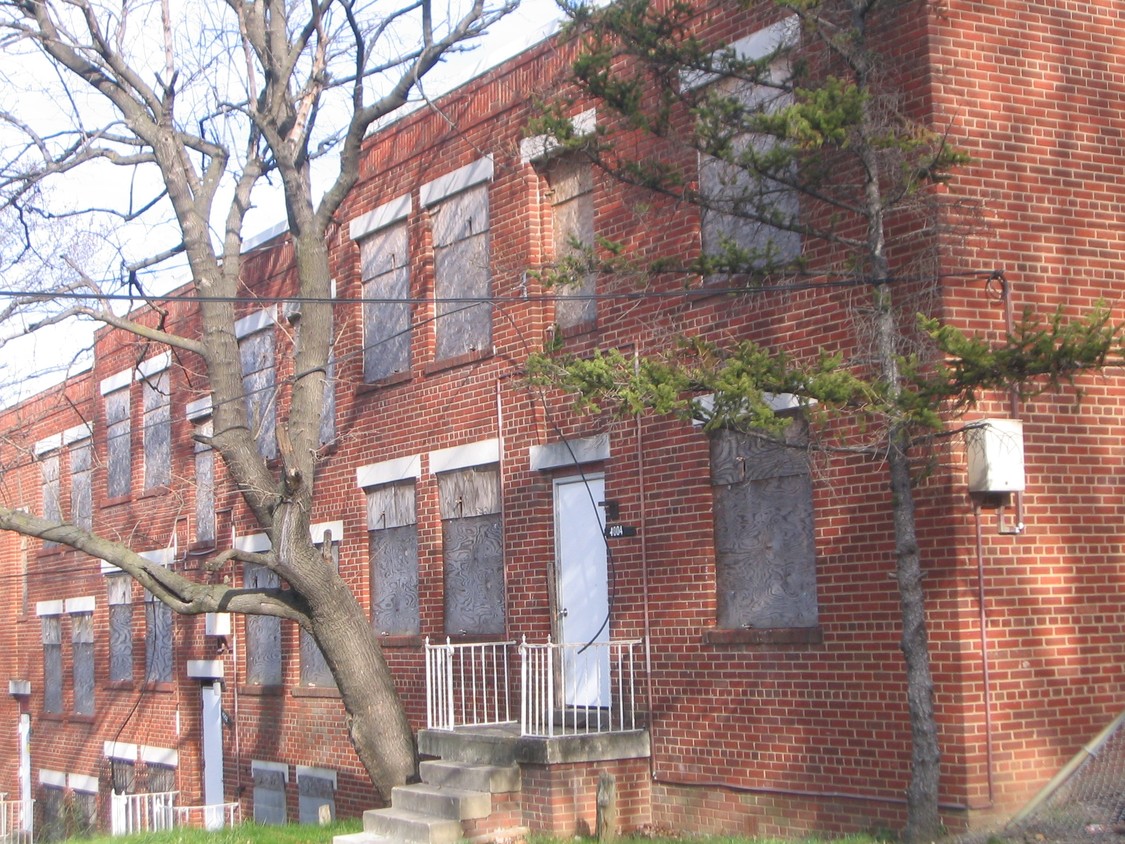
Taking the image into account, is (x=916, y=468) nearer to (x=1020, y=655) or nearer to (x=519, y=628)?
(x=1020, y=655)

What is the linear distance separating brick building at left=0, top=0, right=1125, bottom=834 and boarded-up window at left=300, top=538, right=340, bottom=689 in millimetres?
69

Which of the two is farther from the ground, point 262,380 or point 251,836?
point 262,380

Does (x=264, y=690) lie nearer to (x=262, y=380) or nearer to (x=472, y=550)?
(x=262, y=380)

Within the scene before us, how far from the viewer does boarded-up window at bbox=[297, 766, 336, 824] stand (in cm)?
1789

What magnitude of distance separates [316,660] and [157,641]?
5.87m

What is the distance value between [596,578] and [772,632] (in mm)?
2596

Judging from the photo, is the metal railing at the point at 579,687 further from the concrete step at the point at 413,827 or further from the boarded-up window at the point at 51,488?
the boarded-up window at the point at 51,488

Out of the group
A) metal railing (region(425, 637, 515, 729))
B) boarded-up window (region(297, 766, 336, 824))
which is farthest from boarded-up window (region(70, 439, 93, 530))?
metal railing (region(425, 637, 515, 729))

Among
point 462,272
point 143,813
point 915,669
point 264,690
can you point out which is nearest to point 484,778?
point 915,669

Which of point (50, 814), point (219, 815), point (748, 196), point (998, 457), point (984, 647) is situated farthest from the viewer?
point (50, 814)

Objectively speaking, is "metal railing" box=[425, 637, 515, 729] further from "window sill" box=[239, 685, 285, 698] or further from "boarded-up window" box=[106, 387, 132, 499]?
"boarded-up window" box=[106, 387, 132, 499]

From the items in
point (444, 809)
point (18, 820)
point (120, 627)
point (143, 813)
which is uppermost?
point (120, 627)

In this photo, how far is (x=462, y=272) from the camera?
638 inches

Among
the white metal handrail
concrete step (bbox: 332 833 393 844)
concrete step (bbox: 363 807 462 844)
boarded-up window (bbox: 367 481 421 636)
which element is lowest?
the white metal handrail
